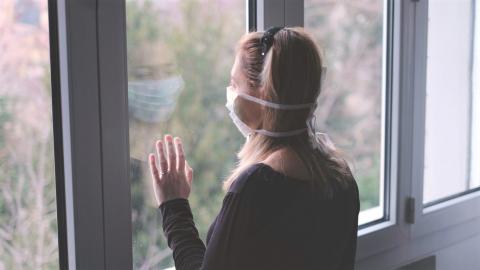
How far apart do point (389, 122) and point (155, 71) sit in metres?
1.12

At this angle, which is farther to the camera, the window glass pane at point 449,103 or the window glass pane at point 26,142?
the window glass pane at point 449,103

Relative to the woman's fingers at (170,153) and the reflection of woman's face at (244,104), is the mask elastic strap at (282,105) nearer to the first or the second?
the reflection of woman's face at (244,104)

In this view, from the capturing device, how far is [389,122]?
7.72 feet

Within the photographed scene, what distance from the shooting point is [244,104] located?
1377mm

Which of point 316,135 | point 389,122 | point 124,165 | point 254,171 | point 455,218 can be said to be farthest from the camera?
point 455,218

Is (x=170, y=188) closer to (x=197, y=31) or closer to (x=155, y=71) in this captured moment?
(x=155, y=71)

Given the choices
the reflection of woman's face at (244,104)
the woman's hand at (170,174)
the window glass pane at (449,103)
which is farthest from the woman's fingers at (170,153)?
the window glass pane at (449,103)

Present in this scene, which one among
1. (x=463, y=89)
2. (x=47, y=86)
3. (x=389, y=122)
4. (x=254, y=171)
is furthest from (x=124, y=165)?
(x=463, y=89)

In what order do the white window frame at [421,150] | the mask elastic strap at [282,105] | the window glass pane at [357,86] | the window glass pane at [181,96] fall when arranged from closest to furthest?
1. the mask elastic strap at [282,105]
2. the window glass pane at [181,96]
3. the window glass pane at [357,86]
4. the white window frame at [421,150]

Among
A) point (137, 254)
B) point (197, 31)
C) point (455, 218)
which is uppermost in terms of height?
point (197, 31)

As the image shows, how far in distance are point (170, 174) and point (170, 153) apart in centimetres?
10

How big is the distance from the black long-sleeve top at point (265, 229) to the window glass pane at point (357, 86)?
2.84 ft

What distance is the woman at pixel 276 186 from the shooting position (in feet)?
3.98

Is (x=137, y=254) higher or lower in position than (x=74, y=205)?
lower
